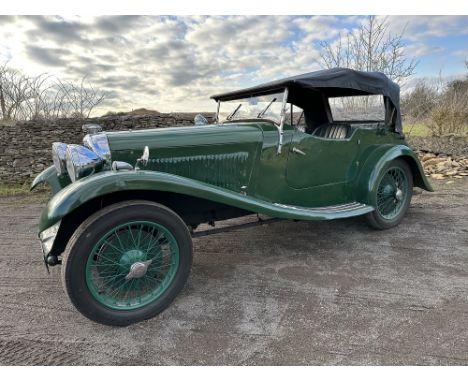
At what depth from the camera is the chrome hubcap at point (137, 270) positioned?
2559 millimetres

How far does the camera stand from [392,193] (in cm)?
454

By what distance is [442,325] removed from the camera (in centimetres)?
250

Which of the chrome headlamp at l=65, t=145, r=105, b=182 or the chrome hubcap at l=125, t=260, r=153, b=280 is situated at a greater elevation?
the chrome headlamp at l=65, t=145, r=105, b=182

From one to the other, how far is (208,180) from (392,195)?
8.88 feet

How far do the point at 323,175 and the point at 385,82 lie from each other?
4.90ft

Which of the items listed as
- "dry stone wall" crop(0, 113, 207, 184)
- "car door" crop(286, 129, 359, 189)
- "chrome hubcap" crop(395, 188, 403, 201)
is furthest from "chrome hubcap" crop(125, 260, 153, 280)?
"dry stone wall" crop(0, 113, 207, 184)

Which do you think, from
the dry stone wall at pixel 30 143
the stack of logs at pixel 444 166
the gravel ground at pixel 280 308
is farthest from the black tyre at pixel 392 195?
the dry stone wall at pixel 30 143

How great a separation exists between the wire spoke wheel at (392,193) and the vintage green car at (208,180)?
0.05 ft

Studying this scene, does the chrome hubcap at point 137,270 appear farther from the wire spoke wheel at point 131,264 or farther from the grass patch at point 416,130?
the grass patch at point 416,130

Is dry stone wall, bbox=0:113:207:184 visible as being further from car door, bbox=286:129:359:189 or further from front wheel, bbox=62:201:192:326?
front wheel, bbox=62:201:192:326

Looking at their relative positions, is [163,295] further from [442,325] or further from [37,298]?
[442,325]

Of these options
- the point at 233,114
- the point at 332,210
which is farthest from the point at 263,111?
the point at 332,210

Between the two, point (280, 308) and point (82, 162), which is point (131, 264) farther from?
point (280, 308)

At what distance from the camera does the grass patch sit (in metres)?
9.45
